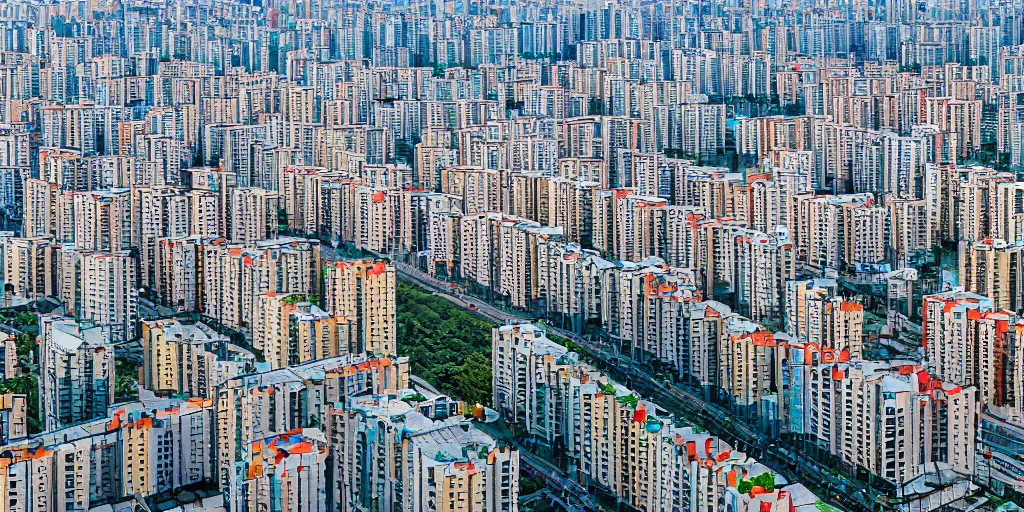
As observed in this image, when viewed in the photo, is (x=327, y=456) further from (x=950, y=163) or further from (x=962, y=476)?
(x=950, y=163)

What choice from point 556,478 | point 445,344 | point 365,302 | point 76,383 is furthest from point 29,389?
point 556,478

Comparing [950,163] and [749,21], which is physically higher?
[749,21]

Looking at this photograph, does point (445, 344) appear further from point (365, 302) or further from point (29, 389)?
point (29, 389)

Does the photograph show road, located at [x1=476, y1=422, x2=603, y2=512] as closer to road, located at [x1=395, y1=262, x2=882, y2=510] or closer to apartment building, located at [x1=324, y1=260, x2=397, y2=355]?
road, located at [x1=395, y1=262, x2=882, y2=510]

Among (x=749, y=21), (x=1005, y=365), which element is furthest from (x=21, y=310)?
(x=749, y=21)

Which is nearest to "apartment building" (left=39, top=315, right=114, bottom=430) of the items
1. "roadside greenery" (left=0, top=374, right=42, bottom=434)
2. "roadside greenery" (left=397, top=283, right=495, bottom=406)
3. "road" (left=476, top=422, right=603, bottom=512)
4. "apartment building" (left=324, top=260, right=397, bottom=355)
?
"roadside greenery" (left=0, top=374, right=42, bottom=434)
